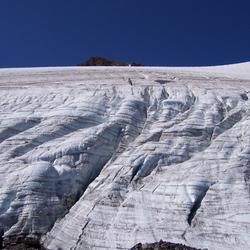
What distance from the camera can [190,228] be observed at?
9461 mm

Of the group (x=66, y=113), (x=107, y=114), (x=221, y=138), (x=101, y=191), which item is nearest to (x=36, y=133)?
(x=66, y=113)

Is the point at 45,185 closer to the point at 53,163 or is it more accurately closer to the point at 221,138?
the point at 53,163

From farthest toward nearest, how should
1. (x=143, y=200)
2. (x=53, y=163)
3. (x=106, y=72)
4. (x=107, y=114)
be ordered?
(x=106, y=72) → (x=107, y=114) → (x=53, y=163) → (x=143, y=200)

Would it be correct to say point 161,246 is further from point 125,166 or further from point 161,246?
point 125,166

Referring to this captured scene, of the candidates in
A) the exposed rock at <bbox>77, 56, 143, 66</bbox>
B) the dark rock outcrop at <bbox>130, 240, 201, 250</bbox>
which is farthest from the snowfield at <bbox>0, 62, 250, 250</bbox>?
the exposed rock at <bbox>77, 56, 143, 66</bbox>

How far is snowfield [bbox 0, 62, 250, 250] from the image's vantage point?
381 inches

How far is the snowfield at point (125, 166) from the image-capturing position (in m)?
9.68

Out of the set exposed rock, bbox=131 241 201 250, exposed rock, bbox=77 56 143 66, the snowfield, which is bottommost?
exposed rock, bbox=131 241 201 250

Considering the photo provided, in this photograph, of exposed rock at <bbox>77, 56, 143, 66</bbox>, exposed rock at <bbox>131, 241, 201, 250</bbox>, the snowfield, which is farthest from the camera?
exposed rock at <bbox>77, 56, 143, 66</bbox>

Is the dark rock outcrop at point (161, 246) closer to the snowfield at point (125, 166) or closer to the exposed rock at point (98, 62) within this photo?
the snowfield at point (125, 166)

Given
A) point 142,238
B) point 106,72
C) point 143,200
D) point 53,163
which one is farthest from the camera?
point 106,72

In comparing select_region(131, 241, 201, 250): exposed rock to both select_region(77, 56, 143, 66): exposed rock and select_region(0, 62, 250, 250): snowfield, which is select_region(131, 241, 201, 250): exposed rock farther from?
select_region(77, 56, 143, 66): exposed rock

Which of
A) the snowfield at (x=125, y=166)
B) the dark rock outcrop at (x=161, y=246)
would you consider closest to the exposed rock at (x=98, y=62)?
the snowfield at (x=125, y=166)

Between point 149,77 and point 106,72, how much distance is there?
75.8 inches
